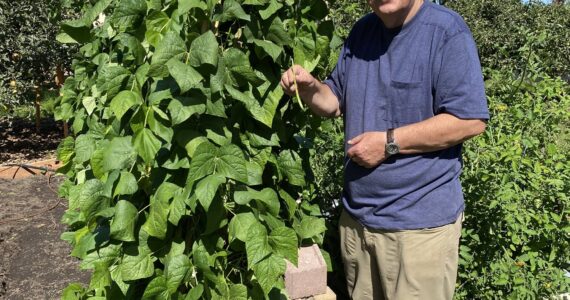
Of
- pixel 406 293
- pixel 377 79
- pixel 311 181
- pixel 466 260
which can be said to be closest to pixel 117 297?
pixel 311 181

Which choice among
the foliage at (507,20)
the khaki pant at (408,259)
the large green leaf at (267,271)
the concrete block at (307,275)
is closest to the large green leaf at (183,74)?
the large green leaf at (267,271)

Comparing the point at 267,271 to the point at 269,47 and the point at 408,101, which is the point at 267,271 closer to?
the point at 269,47

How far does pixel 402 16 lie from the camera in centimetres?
189

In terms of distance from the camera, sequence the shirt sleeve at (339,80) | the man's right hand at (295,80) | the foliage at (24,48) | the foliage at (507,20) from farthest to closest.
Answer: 1. the foliage at (507,20)
2. the foliage at (24,48)
3. the shirt sleeve at (339,80)
4. the man's right hand at (295,80)

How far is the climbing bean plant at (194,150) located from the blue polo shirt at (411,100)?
0.24 m

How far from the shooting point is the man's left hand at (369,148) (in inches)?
74.2

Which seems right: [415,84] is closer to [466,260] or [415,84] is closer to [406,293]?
[406,293]

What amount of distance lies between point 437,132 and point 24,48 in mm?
6710

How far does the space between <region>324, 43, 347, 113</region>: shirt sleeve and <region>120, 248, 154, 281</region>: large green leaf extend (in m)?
1.02

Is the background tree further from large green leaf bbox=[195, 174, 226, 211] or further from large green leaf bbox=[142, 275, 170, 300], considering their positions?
large green leaf bbox=[195, 174, 226, 211]

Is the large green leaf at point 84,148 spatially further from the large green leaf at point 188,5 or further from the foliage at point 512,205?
the foliage at point 512,205

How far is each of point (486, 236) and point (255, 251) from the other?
1.73 metres

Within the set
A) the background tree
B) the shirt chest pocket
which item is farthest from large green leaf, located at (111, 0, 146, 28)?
the background tree

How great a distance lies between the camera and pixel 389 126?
6.45 feet
